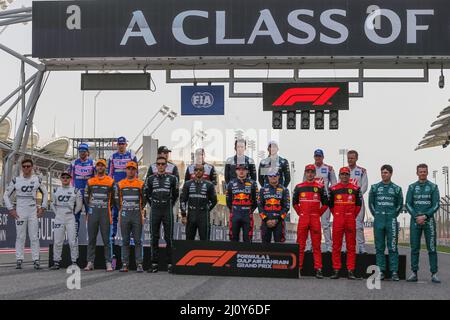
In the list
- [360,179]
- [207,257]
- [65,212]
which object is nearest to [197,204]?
[207,257]

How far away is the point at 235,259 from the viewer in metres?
11.7

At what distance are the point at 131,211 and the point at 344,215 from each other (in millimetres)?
3764

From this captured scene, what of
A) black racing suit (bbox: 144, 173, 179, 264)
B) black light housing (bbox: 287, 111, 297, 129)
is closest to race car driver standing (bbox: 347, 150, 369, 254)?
black light housing (bbox: 287, 111, 297, 129)

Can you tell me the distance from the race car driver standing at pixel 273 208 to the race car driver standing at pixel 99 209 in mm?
2773

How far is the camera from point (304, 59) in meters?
17.3

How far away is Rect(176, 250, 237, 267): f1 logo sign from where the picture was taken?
11.7 metres

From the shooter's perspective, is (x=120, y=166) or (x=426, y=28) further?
(x=426, y=28)

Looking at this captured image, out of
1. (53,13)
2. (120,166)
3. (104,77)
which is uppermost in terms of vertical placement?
(53,13)

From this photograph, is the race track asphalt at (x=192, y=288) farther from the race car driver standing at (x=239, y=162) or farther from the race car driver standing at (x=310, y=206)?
the race car driver standing at (x=239, y=162)

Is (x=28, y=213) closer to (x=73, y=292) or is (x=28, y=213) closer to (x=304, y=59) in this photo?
(x=73, y=292)

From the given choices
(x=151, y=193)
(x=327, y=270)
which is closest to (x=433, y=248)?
(x=327, y=270)

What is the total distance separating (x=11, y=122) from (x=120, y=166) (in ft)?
149

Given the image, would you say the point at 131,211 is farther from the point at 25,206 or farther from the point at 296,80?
the point at 296,80
